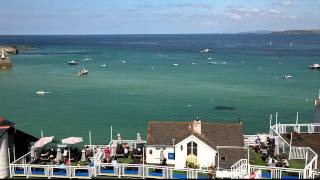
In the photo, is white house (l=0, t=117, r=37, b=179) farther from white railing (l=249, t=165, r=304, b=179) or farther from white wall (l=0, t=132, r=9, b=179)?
white railing (l=249, t=165, r=304, b=179)

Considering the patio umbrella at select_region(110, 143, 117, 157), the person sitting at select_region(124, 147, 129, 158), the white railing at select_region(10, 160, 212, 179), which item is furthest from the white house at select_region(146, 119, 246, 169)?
the patio umbrella at select_region(110, 143, 117, 157)

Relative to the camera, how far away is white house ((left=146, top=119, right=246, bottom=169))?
25.7 metres

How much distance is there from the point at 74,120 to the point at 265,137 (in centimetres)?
2695

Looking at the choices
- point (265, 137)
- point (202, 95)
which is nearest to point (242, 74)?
point (202, 95)

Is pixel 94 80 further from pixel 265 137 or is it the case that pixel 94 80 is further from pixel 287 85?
pixel 265 137

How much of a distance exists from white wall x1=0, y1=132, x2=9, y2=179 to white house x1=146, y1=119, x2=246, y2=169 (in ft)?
28.2

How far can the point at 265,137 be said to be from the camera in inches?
1240

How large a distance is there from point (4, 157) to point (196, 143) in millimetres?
11624

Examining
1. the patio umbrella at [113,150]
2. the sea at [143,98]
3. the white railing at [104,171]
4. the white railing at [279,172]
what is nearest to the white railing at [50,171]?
the white railing at [104,171]

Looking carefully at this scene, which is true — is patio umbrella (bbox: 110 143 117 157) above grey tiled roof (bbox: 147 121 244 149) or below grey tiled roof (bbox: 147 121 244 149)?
below

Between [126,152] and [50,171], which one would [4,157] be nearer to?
[50,171]

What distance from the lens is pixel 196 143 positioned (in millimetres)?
25641

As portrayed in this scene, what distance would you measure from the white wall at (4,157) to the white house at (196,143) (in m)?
8.59

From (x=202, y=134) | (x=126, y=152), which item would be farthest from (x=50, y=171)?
(x=202, y=134)
